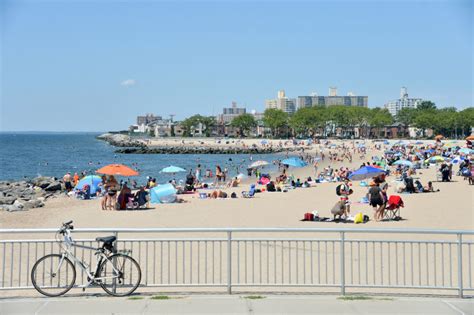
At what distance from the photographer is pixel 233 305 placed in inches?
321

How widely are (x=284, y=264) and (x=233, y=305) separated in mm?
4111

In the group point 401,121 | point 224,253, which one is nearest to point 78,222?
point 224,253

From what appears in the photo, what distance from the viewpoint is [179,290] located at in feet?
31.2

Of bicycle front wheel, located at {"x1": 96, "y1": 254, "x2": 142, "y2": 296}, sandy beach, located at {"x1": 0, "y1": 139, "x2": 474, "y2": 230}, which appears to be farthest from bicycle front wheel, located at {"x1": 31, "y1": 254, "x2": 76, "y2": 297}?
sandy beach, located at {"x1": 0, "y1": 139, "x2": 474, "y2": 230}

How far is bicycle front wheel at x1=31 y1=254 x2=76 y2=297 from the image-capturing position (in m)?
8.74

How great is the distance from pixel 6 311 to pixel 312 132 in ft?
556

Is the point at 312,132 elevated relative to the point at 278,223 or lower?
elevated

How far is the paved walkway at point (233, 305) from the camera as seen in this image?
7.89m

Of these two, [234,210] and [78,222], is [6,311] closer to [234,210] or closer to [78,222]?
[78,222]

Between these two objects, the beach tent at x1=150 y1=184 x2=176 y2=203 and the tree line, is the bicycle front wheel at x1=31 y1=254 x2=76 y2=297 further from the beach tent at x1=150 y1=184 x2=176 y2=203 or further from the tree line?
the tree line

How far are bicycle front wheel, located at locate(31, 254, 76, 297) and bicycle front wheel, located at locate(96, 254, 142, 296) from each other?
426 mm

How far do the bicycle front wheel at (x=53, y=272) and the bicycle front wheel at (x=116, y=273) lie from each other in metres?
0.43

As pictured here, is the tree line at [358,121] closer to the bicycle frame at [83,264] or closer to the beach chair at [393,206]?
the beach chair at [393,206]

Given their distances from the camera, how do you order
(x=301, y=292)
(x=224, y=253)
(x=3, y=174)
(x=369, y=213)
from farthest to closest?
1. (x=3, y=174)
2. (x=369, y=213)
3. (x=224, y=253)
4. (x=301, y=292)
